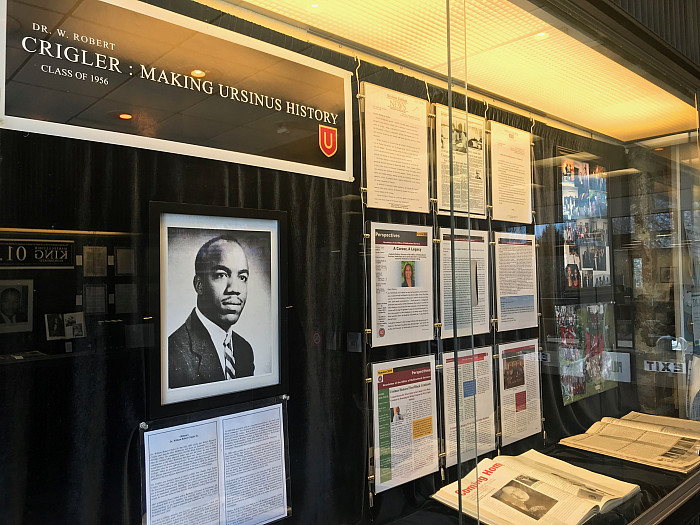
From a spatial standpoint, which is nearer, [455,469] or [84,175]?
[84,175]

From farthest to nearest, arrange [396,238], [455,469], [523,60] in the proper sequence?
[523,60] → [396,238] → [455,469]

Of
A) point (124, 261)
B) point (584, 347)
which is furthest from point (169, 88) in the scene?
point (584, 347)

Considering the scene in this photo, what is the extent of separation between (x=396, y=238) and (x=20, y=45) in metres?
1.10

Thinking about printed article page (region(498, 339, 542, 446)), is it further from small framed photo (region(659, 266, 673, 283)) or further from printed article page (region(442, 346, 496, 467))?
small framed photo (region(659, 266, 673, 283))

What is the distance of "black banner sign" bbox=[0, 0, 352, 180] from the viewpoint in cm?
101

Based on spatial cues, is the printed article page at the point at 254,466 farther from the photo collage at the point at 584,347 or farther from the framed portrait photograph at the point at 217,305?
the photo collage at the point at 584,347

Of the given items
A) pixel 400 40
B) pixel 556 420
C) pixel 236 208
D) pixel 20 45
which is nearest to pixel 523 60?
pixel 400 40

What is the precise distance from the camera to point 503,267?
179cm

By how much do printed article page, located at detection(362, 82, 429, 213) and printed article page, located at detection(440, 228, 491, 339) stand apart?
0.57 feet

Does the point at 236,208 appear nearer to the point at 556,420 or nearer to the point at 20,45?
the point at 20,45

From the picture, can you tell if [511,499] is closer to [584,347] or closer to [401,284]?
[401,284]

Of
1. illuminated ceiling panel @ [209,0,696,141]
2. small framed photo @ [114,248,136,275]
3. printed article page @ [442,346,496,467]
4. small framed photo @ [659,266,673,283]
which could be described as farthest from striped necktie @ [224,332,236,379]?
small framed photo @ [659,266,673,283]

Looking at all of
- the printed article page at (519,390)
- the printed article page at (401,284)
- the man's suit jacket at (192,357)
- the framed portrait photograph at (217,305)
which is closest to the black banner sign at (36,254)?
the framed portrait photograph at (217,305)

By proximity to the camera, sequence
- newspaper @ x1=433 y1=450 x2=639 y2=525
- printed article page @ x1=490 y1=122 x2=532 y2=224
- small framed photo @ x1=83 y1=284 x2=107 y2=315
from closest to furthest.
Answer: small framed photo @ x1=83 y1=284 x2=107 y2=315, newspaper @ x1=433 y1=450 x2=639 y2=525, printed article page @ x1=490 y1=122 x2=532 y2=224
